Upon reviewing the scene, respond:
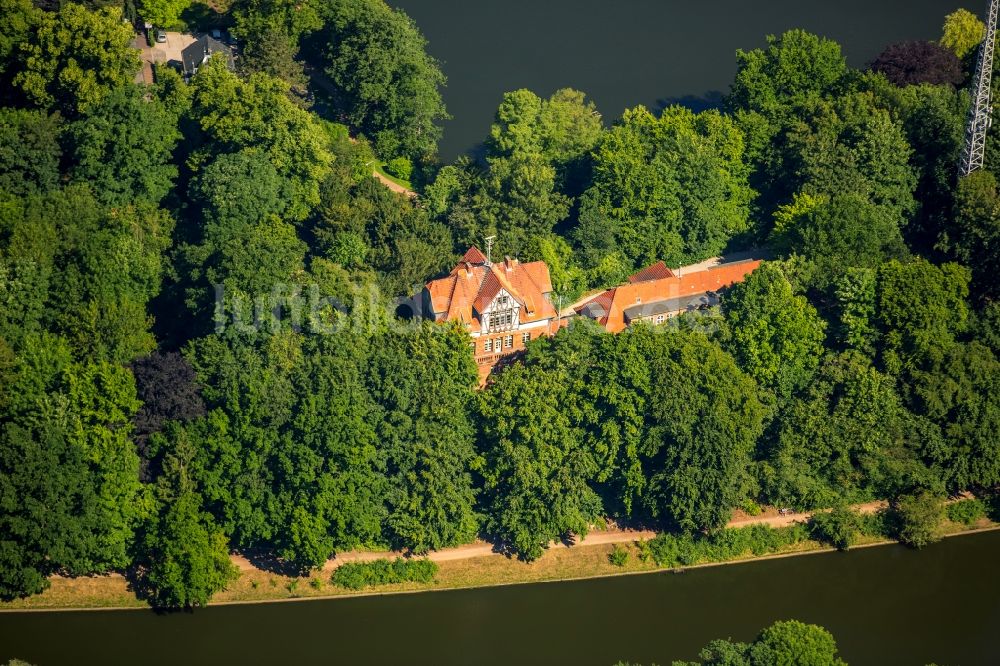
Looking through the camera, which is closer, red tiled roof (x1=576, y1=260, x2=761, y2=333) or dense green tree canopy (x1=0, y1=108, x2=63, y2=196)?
red tiled roof (x1=576, y1=260, x2=761, y2=333)

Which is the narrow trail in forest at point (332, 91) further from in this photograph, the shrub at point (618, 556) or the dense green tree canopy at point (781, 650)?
the dense green tree canopy at point (781, 650)

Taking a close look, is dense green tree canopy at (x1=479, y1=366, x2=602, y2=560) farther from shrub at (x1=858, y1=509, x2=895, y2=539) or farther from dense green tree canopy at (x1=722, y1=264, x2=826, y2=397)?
shrub at (x1=858, y1=509, x2=895, y2=539)

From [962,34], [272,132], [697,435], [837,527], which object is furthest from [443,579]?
[962,34]

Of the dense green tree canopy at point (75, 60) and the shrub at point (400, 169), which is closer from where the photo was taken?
the dense green tree canopy at point (75, 60)

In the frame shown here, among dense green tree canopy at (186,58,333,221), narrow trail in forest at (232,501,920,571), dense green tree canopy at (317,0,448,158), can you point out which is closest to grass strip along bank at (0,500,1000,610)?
narrow trail in forest at (232,501,920,571)

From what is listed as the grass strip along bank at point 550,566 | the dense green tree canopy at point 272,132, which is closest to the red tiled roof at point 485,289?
the dense green tree canopy at point 272,132

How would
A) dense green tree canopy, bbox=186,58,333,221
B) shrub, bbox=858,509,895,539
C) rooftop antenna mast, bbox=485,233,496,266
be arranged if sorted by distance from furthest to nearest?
dense green tree canopy, bbox=186,58,333,221, rooftop antenna mast, bbox=485,233,496,266, shrub, bbox=858,509,895,539

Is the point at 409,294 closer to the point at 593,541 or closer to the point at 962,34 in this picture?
the point at 593,541
